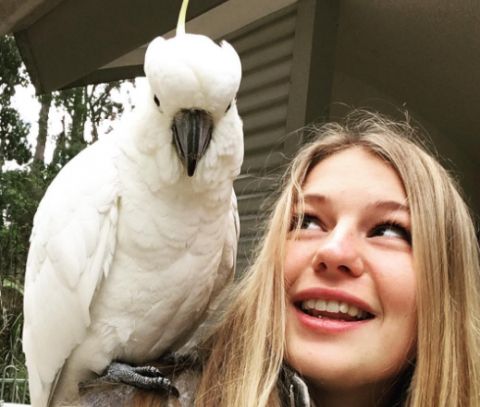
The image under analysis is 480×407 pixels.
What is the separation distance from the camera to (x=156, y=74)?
1098 millimetres

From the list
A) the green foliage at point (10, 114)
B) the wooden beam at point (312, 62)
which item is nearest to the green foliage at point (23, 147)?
the green foliage at point (10, 114)

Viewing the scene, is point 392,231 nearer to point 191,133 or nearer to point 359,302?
point 359,302

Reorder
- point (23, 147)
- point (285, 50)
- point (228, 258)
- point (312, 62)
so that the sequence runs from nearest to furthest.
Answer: point (228, 258) < point (312, 62) < point (285, 50) < point (23, 147)

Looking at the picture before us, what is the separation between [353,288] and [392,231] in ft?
0.44

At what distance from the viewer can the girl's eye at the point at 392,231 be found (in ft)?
3.40

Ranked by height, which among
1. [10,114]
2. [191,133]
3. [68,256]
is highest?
[10,114]

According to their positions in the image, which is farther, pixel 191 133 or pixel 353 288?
pixel 191 133

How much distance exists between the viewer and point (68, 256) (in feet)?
4.23

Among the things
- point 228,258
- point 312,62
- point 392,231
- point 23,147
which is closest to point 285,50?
point 312,62

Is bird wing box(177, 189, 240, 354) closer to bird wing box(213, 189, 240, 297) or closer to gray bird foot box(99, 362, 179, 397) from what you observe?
bird wing box(213, 189, 240, 297)

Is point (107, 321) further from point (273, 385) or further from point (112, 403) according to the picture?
point (273, 385)

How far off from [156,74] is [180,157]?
0.54 feet

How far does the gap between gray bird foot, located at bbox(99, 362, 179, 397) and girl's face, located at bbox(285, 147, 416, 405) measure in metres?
0.22

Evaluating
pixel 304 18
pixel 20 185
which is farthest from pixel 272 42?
pixel 20 185
